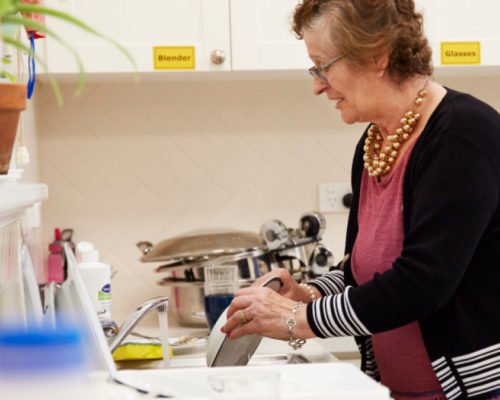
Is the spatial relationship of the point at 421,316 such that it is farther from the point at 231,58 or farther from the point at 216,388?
the point at 231,58

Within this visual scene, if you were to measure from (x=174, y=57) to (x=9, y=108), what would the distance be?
124 centimetres

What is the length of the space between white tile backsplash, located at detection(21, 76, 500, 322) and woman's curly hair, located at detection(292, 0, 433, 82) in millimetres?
1176

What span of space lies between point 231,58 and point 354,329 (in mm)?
1110

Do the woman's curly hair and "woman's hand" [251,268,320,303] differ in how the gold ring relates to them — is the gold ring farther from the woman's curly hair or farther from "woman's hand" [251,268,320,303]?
the woman's curly hair

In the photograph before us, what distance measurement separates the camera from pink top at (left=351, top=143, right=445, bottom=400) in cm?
125

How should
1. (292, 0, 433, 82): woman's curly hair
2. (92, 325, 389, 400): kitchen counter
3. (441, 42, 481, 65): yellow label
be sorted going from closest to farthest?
(92, 325, 389, 400): kitchen counter, (292, 0, 433, 82): woman's curly hair, (441, 42, 481, 65): yellow label

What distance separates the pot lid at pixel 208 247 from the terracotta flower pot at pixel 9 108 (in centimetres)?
108

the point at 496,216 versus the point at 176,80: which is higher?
the point at 176,80

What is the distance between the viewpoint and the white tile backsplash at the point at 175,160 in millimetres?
2379

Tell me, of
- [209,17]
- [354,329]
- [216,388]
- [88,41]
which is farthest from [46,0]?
[216,388]

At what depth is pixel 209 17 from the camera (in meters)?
2.04

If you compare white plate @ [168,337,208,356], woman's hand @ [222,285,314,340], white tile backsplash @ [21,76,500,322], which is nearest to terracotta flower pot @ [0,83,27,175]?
woman's hand @ [222,285,314,340]

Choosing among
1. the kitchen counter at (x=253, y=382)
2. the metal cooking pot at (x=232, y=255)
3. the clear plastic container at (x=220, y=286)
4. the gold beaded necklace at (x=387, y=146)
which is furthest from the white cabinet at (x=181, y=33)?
the kitchen counter at (x=253, y=382)

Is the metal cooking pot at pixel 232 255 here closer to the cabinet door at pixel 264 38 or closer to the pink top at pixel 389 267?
the cabinet door at pixel 264 38
